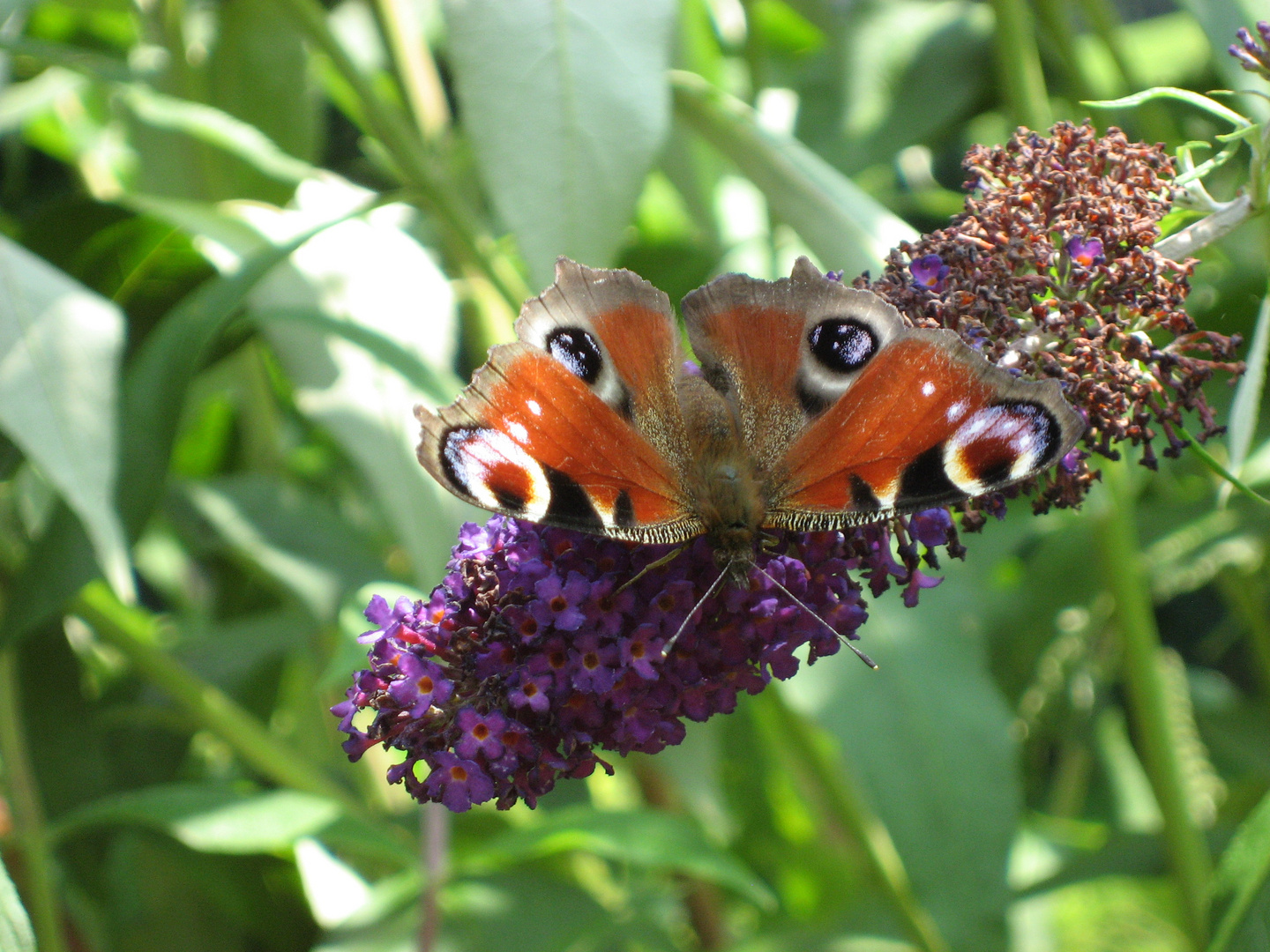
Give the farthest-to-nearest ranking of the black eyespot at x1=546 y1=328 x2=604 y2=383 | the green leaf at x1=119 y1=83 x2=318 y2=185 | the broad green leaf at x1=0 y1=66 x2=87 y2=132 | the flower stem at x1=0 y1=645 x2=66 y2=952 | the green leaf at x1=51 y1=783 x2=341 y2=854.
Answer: the broad green leaf at x1=0 y1=66 x2=87 y2=132 < the green leaf at x1=119 y1=83 x2=318 y2=185 < the flower stem at x1=0 y1=645 x2=66 y2=952 < the green leaf at x1=51 y1=783 x2=341 y2=854 < the black eyespot at x1=546 y1=328 x2=604 y2=383

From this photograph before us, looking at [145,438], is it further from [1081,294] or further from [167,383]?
[1081,294]

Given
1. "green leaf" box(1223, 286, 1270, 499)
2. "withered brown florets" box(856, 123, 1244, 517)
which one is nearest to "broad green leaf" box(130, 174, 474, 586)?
"withered brown florets" box(856, 123, 1244, 517)

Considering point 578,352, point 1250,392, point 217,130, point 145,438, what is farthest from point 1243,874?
point 217,130

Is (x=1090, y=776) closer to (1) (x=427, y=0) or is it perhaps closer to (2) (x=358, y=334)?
(2) (x=358, y=334)

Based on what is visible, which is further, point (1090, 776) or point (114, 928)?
point (1090, 776)

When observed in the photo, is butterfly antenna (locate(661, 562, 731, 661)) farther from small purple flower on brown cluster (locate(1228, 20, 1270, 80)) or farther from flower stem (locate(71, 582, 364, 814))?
flower stem (locate(71, 582, 364, 814))

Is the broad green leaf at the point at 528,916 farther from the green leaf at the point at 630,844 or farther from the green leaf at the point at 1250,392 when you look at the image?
the green leaf at the point at 1250,392

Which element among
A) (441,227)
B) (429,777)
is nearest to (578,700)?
(429,777)

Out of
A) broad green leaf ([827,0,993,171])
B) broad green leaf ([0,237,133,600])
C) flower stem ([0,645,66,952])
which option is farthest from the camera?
broad green leaf ([827,0,993,171])
